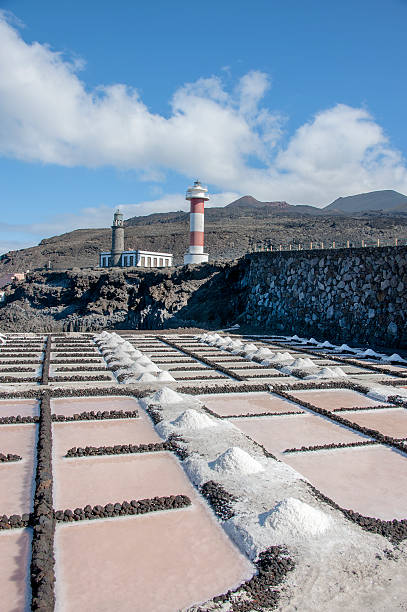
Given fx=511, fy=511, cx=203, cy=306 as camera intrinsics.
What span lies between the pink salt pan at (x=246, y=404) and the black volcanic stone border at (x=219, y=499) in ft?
Result: 6.84

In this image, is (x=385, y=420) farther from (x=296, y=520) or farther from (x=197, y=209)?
(x=197, y=209)

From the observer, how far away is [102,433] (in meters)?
5.19

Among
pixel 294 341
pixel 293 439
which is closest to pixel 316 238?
pixel 294 341

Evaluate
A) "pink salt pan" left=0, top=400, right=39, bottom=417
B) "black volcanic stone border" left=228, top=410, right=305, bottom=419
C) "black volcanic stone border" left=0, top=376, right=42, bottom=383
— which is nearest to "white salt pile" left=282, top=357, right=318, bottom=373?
"black volcanic stone border" left=228, top=410, right=305, bottom=419

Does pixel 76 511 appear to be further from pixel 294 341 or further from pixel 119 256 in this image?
pixel 119 256

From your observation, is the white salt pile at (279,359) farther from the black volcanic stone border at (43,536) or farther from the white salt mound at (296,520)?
the white salt mound at (296,520)

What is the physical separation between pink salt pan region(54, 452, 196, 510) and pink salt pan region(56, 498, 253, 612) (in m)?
0.33

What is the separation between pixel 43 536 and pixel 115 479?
1032 mm

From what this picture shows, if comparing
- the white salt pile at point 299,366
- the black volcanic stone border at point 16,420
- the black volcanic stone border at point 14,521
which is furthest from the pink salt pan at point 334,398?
the black volcanic stone border at point 14,521

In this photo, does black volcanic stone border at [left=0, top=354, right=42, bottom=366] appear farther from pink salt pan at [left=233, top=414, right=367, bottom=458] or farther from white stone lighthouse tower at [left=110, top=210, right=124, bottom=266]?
white stone lighthouse tower at [left=110, top=210, right=124, bottom=266]

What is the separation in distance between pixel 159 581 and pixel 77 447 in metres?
2.28

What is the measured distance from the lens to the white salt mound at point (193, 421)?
17.0 ft

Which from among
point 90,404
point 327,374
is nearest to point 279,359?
point 327,374

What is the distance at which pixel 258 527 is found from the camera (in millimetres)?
3162
